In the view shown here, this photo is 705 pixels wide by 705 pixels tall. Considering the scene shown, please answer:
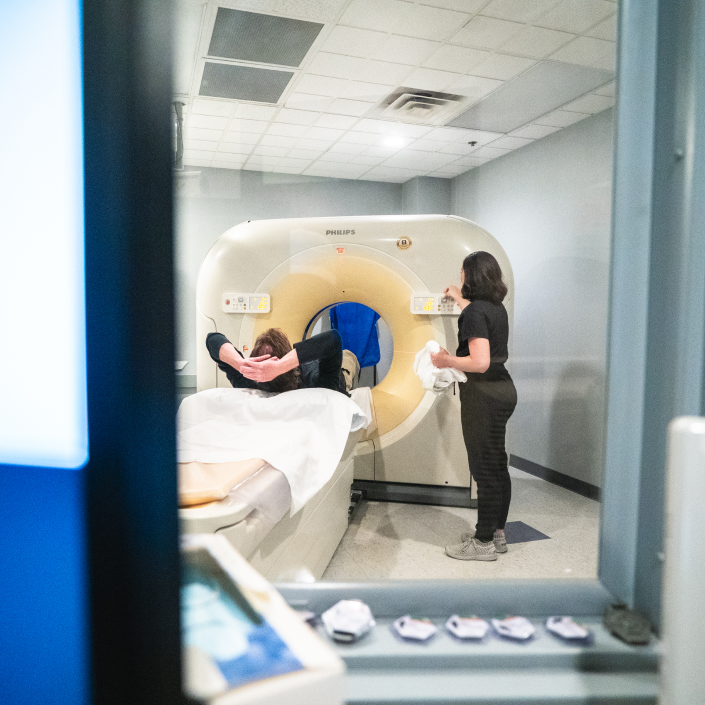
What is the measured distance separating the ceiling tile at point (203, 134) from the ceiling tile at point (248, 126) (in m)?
0.05

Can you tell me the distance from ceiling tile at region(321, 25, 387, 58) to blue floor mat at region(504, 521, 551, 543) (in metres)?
1.49

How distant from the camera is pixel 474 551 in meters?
1.55

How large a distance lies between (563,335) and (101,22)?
151 cm

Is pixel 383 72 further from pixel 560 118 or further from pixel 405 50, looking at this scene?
pixel 560 118

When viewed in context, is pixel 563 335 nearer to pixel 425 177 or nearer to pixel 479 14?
pixel 425 177

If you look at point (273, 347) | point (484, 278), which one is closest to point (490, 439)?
point (484, 278)

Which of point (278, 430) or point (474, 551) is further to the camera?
point (278, 430)

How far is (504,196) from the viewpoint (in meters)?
1.90

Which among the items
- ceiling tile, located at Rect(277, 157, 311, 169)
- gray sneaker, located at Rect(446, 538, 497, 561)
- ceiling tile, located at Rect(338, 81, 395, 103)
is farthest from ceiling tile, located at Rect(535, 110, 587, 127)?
gray sneaker, located at Rect(446, 538, 497, 561)

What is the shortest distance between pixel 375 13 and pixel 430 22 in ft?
0.56

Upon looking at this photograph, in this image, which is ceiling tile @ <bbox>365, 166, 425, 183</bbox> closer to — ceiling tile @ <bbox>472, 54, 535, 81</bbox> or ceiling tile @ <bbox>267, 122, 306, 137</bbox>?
ceiling tile @ <bbox>267, 122, 306, 137</bbox>

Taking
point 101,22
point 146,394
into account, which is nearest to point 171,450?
point 146,394

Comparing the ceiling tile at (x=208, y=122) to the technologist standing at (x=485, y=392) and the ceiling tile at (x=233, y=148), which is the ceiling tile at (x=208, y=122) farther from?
the technologist standing at (x=485, y=392)

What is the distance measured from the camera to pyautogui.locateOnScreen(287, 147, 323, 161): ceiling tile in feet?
4.30
